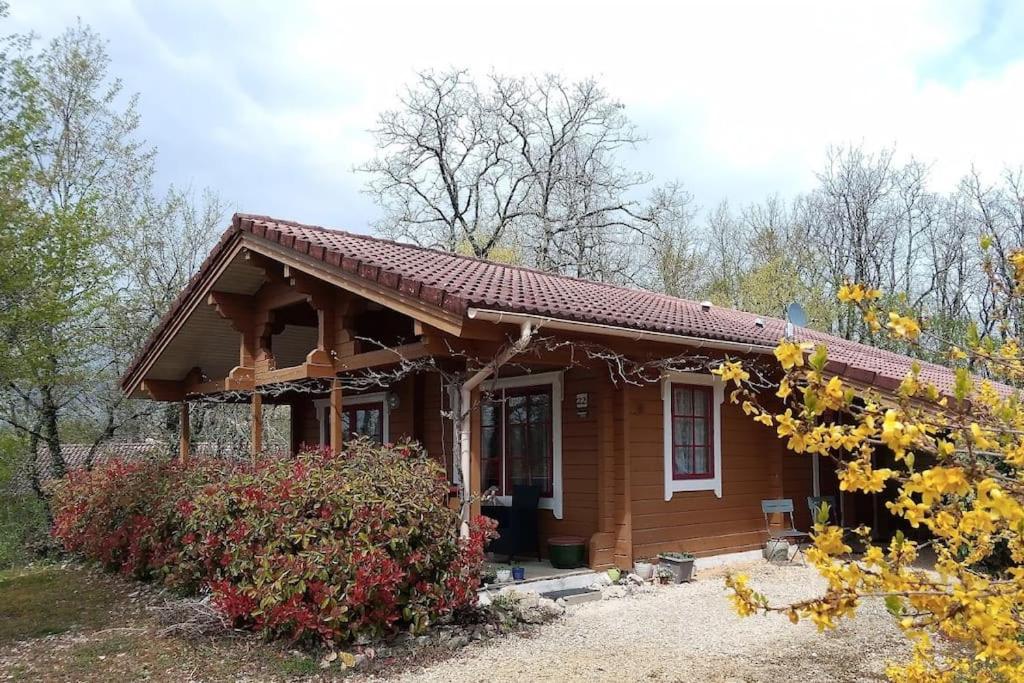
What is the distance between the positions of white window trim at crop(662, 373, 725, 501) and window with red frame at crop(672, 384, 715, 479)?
0.05 metres

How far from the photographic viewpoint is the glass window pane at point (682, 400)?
909 cm

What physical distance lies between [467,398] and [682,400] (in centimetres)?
322

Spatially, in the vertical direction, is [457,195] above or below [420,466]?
above

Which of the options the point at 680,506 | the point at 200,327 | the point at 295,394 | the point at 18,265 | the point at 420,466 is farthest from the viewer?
the point at 295,394

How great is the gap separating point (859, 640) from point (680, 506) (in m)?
3.13

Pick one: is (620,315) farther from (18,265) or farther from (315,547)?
(18,265)

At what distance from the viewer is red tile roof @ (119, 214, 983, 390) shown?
6.57 meters

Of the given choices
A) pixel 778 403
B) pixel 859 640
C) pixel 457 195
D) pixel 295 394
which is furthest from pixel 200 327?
pixel 457 195

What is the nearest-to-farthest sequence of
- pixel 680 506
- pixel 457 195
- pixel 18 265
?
pixel 18 265 → pixel 680 506 → pixel 457 195

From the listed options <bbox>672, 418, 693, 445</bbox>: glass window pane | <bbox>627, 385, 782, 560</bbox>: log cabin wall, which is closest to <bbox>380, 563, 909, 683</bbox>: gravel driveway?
<bbox>627, 385, 782, 560</bbox>: log cabin wall

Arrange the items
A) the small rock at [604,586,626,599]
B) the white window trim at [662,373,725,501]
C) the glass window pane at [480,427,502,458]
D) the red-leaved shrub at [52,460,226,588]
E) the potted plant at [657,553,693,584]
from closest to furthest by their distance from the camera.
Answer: the small rock at [604,586,626,599] < the potted plant at [657,553,693,584] < the red-leaved shrub at [52,460,226,588] < the white window trim at [662,373,725,501] < the glass window pane at [480,427,502,458]

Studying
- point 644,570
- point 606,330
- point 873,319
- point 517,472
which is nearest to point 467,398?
point 606,330

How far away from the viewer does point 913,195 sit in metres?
27.3

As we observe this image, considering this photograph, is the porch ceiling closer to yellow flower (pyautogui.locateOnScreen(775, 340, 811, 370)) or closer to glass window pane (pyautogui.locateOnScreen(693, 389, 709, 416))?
glass window pane (pyautogui.locateOnScreen(693, 389, 709, 416))
